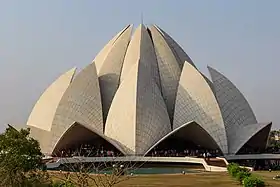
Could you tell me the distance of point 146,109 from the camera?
35938 millimetres

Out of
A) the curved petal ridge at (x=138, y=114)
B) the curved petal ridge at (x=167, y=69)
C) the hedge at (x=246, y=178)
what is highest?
the curved petal ridge at (x=167, y=69)

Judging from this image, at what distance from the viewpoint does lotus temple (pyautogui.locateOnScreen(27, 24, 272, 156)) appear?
35875 millimetres

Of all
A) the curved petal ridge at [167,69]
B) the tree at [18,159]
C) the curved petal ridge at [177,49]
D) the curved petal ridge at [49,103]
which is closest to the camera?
the tree at [18,159]

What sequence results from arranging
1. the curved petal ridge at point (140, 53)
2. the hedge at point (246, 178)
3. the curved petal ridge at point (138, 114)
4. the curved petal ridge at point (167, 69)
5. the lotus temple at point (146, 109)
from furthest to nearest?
the curved petal ridge at point (140, 53) < the curved petal ridge at point (167, 69) < the lotus temple at point (146, 109) < the curved petal ridge at point (138, 114) < the hedge at point (246, 178)

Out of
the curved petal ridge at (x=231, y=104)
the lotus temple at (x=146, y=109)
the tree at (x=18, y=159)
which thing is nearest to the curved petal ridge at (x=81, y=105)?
the lotus temple at (x=146, y=109)

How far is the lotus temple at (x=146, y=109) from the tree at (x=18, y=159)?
65.1 feet

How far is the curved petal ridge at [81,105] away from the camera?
123ft

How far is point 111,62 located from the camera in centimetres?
4300

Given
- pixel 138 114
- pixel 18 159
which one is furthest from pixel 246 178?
pixel 138 114

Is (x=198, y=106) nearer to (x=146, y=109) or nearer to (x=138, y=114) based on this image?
(x=146, y=109)

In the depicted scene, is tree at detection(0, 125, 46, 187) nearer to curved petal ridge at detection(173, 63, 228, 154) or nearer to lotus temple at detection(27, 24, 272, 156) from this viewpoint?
lotus temple at detection(27, 24, 272, 156)

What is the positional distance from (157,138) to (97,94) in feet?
21.0

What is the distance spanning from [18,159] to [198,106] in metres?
24.3

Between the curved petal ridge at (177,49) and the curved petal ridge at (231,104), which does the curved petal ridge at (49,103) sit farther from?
the curved petal ridge at (231,104)
